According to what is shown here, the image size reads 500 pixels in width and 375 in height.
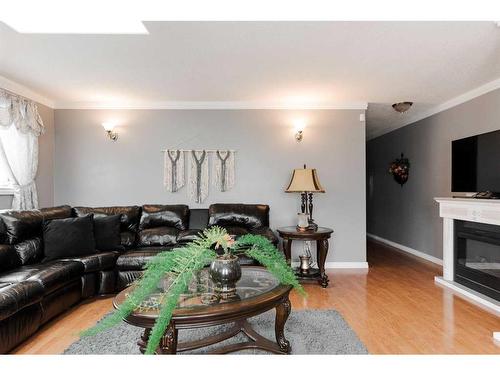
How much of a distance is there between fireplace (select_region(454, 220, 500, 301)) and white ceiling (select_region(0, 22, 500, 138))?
5.60ft

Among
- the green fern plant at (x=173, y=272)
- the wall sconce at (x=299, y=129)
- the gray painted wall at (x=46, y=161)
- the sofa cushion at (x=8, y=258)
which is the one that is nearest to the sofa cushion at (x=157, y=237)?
the sofa cushion at (x=8, y=258)

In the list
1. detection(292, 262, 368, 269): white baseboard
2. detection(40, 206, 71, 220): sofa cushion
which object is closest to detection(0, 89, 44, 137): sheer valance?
detection(40, 206, 71, 220): sofa cushion

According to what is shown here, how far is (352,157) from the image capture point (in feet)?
15.4

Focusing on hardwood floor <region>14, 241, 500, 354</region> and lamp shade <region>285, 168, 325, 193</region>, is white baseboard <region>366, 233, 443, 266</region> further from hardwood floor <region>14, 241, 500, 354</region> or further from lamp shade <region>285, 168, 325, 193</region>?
lamp shade <region>285, 168, 325, 193</region>

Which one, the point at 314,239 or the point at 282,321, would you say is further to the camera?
the point at 314,239

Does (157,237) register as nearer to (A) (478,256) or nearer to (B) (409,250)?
(A) (478,256)

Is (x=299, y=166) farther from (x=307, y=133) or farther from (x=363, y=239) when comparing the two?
(x=363, y=239)

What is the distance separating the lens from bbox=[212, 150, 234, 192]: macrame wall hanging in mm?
4625

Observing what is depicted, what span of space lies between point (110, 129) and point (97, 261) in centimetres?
211

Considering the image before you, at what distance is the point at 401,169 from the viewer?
227 inches

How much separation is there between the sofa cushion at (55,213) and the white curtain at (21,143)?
26.6 inches

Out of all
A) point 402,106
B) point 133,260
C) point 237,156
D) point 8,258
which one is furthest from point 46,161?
point 402,106

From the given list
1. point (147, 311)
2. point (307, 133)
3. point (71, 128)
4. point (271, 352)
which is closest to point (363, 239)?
point (307, 133)

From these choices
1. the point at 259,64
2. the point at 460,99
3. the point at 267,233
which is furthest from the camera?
the point at 460,99
